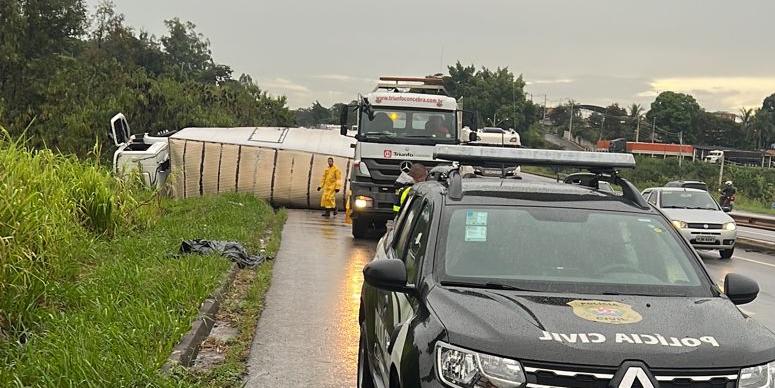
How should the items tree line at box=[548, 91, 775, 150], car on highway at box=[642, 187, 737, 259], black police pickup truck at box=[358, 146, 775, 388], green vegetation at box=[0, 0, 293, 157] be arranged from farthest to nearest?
tree line at box=[548, 91, 775, 150] → green vegetation at box=[0, 0, 293, 157] → car on highway at box=[642, 187, 737, 259] → black police pickup truck at box=[358, 146, 775, 388]

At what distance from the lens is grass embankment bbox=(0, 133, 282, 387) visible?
523cm

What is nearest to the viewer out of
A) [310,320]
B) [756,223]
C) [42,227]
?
[42,227]

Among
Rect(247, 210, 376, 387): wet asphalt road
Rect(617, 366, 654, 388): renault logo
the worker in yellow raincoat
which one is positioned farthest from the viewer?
the worker in yellow raincoat

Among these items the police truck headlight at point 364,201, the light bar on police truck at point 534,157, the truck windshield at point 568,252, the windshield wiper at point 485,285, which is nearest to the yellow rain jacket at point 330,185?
the police truck headlight at point 364,201

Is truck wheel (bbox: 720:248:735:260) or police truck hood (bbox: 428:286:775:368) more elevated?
police truck hood (bbox: 428:286:775:368)

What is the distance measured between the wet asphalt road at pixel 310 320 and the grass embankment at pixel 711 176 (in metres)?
42.6

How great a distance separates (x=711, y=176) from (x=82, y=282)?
61.5 m

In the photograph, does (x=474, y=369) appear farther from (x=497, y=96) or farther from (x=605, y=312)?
(x=497, y=96)

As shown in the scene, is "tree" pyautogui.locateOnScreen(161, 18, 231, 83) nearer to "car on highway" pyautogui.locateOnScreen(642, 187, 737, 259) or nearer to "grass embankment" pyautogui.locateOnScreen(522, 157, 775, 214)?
"grass embankment" pyautogui.locateOnScreen(522, 157, 775, 214)

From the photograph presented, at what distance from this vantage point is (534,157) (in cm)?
538

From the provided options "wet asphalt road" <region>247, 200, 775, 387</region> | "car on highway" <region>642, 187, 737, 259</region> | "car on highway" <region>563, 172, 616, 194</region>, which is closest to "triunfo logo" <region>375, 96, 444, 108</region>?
"wet asphalt road" <region>247, 200, 775, 387</region>

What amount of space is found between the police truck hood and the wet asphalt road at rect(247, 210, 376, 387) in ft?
9.58

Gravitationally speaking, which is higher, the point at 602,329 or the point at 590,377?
the point at 602,329

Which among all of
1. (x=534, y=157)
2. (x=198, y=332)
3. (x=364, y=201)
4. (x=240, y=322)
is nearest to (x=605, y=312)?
(x=534, y=157)
